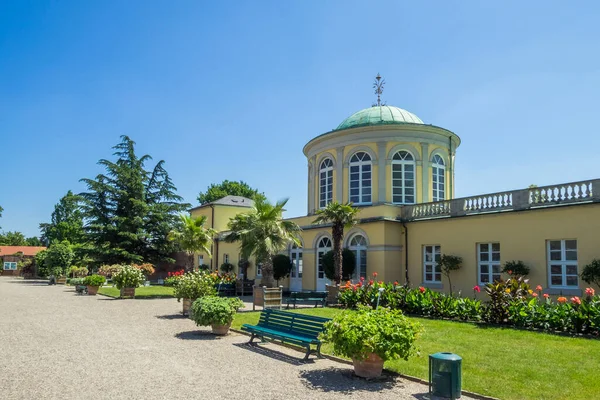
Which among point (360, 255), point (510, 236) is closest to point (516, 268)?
point (510, 236)

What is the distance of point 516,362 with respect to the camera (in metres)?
8.77

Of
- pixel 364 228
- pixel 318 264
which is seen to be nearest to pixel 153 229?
pixel 318 264

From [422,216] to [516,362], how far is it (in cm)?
1399

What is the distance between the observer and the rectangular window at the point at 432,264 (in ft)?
70.1

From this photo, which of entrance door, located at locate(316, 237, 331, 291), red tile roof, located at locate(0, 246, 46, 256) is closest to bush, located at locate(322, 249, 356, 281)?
entrance door, located at locate(316, 237, 331, 291)

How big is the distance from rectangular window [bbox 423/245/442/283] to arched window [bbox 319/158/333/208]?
7263 mm

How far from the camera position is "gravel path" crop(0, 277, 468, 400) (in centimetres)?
695

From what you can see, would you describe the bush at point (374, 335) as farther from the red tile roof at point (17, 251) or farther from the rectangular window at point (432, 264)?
the red tile roof at point (17, 251)

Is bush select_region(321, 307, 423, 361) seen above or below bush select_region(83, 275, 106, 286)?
above

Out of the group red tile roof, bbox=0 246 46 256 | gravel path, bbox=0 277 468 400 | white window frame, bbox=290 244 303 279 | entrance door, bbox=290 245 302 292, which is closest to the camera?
gravel path, bbox=0 277 468 400

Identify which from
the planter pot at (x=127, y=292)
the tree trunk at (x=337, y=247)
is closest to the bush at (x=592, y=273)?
the tree trunk at (x=337, y=247)

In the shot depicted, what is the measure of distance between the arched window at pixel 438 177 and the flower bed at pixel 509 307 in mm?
10064

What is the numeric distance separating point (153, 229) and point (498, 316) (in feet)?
115

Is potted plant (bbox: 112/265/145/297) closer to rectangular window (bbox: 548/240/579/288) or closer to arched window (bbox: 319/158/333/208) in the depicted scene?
arched window (bbox: 319/158/333/208)
